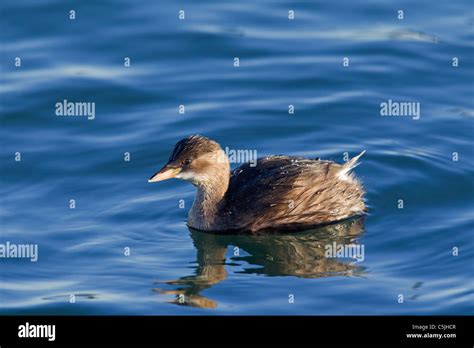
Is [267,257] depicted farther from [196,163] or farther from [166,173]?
[166,173]

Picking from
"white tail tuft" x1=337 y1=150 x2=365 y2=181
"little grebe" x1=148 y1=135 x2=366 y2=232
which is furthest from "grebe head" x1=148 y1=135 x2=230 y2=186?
"white tail tuft" x1=337 y1=150 x2=365 y2=181

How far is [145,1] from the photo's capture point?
22781 mm

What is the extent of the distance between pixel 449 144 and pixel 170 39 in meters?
6.09

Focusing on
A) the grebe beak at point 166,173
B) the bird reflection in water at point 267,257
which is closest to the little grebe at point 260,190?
the grebe beak at point 166,173

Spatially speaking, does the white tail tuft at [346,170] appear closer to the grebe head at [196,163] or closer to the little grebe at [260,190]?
the little grebe at [260,190]

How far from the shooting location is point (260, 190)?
15.6m

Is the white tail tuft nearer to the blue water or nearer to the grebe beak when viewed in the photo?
the blue water

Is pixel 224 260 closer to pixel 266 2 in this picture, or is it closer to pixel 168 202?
pixel 168 202

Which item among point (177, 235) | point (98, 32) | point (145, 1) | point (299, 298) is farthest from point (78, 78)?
point (299, 298)

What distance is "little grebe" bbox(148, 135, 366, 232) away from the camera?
1558 centimetres

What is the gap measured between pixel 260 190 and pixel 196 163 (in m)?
0.92

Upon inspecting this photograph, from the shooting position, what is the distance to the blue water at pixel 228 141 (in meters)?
14.3

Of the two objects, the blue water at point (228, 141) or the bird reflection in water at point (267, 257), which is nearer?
the blue water at point (228, 141)

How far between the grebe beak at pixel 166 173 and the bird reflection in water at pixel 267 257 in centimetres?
96
